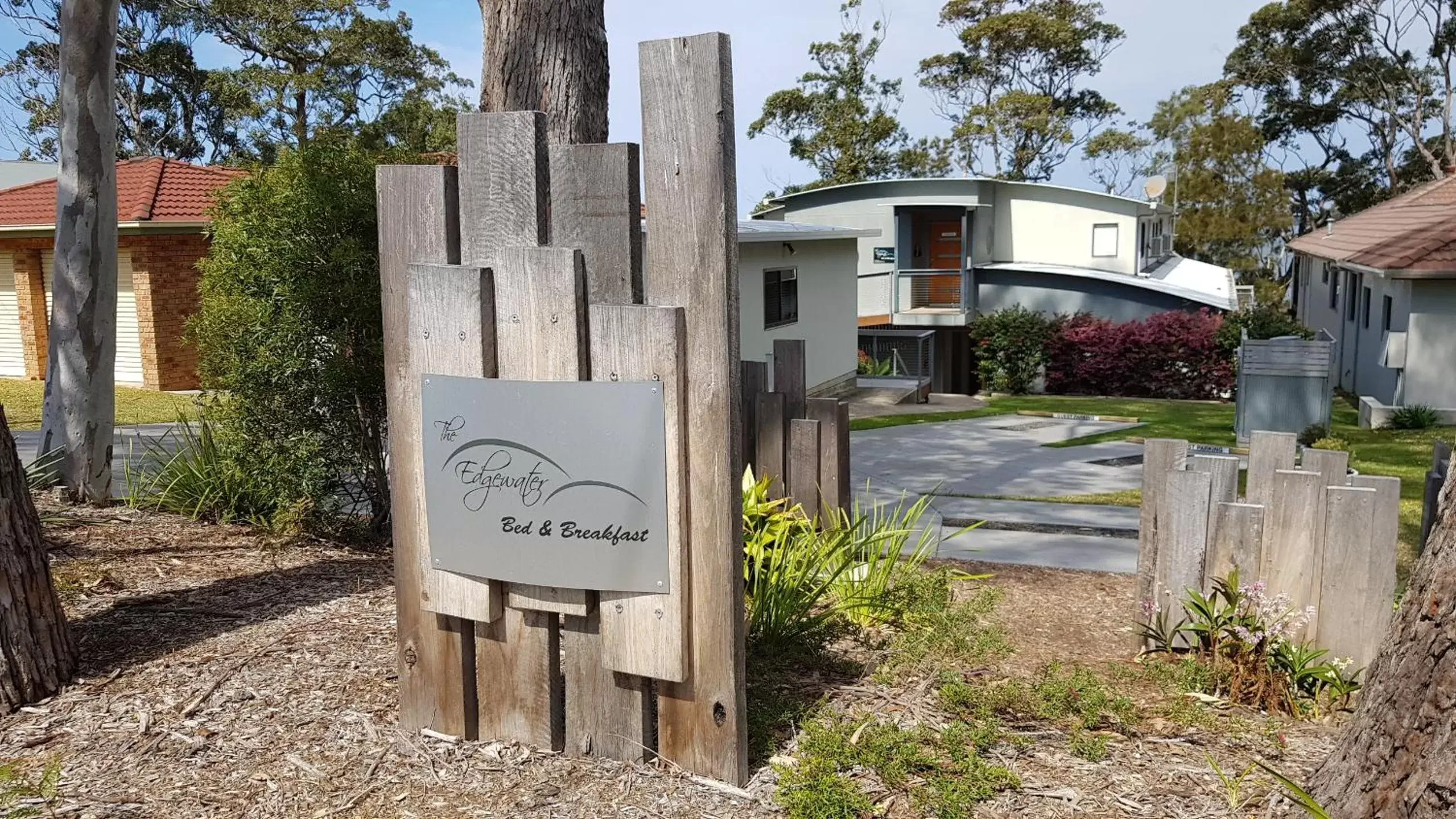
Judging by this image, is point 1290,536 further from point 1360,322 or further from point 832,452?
point 1360,322

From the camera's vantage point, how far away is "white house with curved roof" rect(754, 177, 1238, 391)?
28766 millimetres

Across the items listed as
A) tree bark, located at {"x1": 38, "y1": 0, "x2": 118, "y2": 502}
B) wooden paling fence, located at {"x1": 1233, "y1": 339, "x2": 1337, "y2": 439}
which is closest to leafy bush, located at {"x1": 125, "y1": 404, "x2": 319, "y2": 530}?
tree bark, located at {"x1": 38, "y1": 0, "x2": 118, "y2": 502}

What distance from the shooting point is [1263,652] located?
4.20 metres

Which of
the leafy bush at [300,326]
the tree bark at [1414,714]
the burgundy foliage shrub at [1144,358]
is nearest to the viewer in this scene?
the tree bark at [1414,714]

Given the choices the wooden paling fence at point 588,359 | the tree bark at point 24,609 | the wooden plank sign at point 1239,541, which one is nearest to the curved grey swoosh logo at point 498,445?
the wooden paling fence at point 588,359

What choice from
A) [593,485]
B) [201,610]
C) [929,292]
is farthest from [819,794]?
[929,292]

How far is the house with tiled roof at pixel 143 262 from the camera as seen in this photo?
19312 mm

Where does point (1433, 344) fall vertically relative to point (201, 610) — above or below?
above

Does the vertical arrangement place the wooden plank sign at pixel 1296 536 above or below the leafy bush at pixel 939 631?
above

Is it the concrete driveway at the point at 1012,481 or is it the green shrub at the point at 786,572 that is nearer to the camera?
the green shrub at the point at 786,572

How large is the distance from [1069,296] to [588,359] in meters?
27.4

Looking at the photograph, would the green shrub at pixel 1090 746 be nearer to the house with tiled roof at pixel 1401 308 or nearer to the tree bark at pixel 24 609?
the tree bark at pixel 24 609

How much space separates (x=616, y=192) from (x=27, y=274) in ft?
71.5

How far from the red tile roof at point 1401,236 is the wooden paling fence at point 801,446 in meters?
14.7
